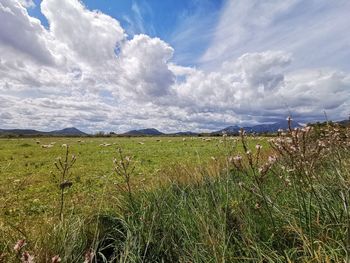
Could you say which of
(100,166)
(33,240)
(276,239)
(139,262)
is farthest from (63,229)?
(100,166)

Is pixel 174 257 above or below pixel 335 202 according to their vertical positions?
below

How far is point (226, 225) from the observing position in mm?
4984

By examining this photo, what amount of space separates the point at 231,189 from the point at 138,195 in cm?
202

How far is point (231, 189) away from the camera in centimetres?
620

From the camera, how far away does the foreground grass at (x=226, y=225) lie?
149 inches

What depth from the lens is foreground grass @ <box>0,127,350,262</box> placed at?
Result: 379 cm

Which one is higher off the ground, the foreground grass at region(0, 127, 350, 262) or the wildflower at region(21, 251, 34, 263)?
the wildflower at region(21, 251, 34, 263)

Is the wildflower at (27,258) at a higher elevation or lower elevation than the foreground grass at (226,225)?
higher

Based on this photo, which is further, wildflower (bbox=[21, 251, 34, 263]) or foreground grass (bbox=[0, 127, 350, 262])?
foreground grass (bbox=[0, 127, 350, 262])

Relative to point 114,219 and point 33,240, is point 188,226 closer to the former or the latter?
point 114,219

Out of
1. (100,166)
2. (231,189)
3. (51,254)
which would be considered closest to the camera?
(51,254)

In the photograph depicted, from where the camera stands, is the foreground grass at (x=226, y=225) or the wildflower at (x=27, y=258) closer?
the wildflower at (x=27, y=258)

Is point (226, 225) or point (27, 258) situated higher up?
point (27, 258)

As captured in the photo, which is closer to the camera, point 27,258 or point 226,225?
point 27,258
